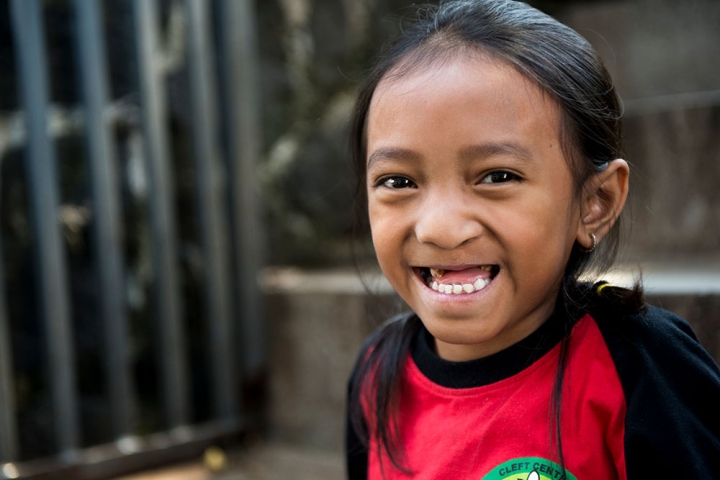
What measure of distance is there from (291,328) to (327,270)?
0.29 metres

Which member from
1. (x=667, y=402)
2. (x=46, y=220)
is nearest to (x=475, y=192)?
(x=667, y=402)

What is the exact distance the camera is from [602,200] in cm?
→ 124

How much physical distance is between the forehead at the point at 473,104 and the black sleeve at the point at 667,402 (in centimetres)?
32

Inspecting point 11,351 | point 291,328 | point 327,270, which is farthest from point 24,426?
point 327,270

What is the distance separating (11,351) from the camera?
2.44 metres

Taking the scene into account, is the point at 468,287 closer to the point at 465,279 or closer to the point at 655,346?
the point at 465,279

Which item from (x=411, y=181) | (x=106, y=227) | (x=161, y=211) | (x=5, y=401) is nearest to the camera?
(x=411, y=181)

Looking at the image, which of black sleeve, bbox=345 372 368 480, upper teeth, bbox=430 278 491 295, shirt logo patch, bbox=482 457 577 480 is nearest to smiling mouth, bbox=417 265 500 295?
upper teeth, bbox=430 278 491 295

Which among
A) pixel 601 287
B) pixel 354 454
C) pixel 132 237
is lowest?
pixel 354 454

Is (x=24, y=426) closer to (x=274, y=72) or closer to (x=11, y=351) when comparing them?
(x=11, y=351)

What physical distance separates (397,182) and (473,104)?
17 cm

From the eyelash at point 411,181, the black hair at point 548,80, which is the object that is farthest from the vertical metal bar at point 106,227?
the eyelash at point 411,181

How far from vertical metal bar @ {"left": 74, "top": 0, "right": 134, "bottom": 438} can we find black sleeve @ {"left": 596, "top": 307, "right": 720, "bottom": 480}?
5.62ft

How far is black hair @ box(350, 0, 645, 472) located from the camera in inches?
46.1
